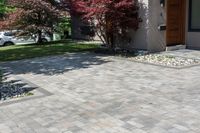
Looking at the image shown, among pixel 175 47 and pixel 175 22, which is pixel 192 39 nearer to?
pixel 175 47

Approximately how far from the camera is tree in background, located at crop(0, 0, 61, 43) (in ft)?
59.9

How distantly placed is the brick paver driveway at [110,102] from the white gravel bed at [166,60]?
0.66m

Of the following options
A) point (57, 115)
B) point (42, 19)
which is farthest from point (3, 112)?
point (42, 19)

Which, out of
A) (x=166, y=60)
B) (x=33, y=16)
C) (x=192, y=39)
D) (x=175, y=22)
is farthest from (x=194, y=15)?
(x=33, y=16)

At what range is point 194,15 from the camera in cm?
1434

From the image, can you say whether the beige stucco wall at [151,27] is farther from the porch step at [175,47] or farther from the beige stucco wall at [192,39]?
the beige stucco wall at [192,39]

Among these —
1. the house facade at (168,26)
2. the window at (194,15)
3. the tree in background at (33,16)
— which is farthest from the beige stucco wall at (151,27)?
the tree in background at (33,16)

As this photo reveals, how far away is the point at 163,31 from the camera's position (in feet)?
45.6

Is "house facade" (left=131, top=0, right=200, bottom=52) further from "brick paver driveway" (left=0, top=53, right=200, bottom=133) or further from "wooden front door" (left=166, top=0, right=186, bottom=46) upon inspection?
"brick paver driveway" (left=0, top=53, right=200, bottom=133)

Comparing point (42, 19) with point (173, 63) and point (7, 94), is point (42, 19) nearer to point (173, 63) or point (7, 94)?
point (173, 63)

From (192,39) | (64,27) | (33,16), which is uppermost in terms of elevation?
(33,16)

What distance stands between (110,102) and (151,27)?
7.16 metres

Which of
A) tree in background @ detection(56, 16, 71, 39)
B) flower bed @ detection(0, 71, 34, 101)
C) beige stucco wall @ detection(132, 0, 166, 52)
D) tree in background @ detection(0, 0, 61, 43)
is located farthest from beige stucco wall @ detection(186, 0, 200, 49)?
flower bed @ detection(0, 71, 34, 101)

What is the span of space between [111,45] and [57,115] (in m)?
8.22
